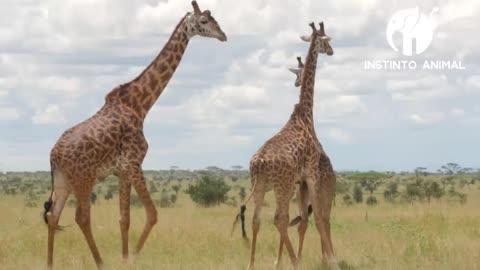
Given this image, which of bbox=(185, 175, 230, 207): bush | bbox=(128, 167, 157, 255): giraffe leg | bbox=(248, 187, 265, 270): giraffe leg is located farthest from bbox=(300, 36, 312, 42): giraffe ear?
bbox=(185, 175, 230, 207): bush

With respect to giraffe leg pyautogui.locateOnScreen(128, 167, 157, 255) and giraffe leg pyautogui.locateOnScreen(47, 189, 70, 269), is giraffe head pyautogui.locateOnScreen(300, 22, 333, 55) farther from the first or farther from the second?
giraffe leg pyautogui.locateOnScreen(47, 189, 70, 269)

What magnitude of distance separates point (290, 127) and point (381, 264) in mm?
2408

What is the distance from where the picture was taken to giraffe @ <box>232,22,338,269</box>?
37.5ft

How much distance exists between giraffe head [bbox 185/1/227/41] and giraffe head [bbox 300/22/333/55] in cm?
168

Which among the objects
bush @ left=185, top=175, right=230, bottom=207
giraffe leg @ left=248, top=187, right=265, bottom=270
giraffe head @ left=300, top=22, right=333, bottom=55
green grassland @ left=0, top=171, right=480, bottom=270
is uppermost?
giraffe head @ left=300, top=22, right=333, bottom=55

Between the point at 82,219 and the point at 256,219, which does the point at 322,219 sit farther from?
the point at 82,219

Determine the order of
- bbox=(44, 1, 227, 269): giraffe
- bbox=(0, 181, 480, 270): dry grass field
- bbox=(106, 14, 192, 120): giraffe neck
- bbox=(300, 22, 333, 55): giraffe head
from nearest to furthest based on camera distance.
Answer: bbox=(44, 1, 227, 269): giraffe → bbox=(106, 14, 192, 120): giraffe neck → bbox=(0, 181, 480, 270): dry grass field → bbox=(300, 22, 333, 55): giraffe head

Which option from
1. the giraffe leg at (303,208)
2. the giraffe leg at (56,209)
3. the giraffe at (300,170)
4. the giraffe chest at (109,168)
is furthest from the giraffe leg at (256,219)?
the giraffe leg at (56,209)

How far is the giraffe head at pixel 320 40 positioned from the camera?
13.3m

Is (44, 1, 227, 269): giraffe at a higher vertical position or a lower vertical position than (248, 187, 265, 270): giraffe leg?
higher

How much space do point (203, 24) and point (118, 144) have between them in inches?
84.8

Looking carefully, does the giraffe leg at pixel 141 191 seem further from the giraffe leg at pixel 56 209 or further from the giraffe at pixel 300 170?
the giraffe at pixel 300 170

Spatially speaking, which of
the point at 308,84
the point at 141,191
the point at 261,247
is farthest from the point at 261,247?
the point at 141,191

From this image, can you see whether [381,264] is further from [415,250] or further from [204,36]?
Result: [204,36]
